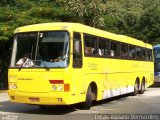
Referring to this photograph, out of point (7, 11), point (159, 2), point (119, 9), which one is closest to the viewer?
point (7, 11)

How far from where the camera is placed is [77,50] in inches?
595

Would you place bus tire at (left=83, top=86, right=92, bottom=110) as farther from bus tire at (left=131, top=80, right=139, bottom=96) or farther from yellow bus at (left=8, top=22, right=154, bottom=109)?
bus tire at (left=131, top=80, right=139, bottom=96)

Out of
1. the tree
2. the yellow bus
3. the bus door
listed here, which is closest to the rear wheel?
the yellow bus

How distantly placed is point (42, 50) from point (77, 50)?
1165mm

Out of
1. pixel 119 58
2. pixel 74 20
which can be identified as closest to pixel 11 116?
pixel 119 58

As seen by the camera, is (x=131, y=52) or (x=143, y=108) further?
(x=131, y=52)

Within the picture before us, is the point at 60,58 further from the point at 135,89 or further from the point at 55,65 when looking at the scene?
the point at 135,89

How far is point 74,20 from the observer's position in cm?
3219

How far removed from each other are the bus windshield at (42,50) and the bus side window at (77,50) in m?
0.38

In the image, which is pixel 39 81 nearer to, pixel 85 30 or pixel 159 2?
pixel 85 30

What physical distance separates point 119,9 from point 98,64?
2765 cm

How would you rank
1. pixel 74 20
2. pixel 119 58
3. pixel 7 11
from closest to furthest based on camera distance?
pixel 119 58
pixel 7 11
pixel 74 20

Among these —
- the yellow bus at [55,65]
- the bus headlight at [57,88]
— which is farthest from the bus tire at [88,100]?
the bus headlight at [57,88]

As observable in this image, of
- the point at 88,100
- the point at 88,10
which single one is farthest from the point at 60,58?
the point at 88,10
